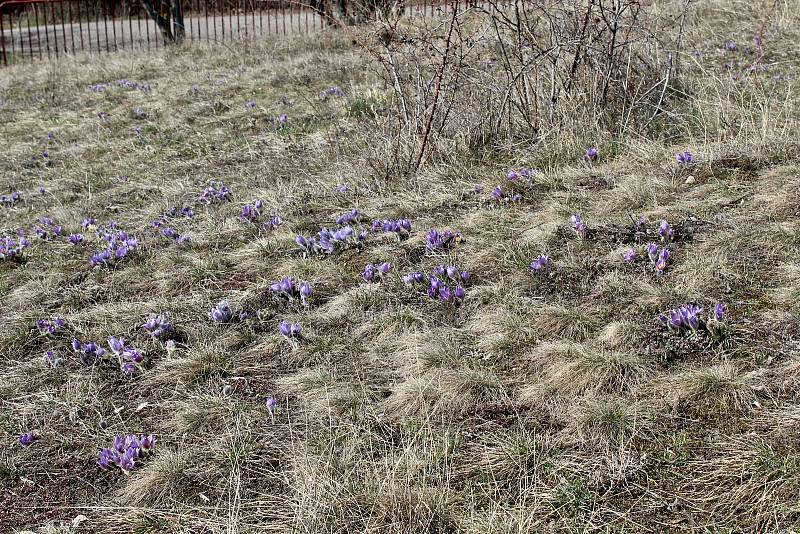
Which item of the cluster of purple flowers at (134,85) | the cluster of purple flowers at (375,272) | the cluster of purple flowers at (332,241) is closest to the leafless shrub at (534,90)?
the cluster of purple flowers at (332,241)

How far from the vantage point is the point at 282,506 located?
2447 millimetres

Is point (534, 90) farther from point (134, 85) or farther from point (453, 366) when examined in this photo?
point (134, 85)

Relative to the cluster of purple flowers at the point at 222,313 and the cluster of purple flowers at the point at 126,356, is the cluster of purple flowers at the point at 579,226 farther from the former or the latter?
the cluster of purple flowers at the point at 126,356

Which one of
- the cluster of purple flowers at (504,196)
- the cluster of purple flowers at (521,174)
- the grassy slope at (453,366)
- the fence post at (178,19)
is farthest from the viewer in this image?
the fence post at (178,19)

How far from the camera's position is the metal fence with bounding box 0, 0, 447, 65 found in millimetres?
13594

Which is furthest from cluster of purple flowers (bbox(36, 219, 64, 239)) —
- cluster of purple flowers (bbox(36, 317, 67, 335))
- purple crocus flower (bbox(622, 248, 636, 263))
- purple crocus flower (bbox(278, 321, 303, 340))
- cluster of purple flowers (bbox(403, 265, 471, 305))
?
purple crocus flower (bbox(622, 248, 636, 263))

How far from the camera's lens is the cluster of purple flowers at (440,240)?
13.1 ft

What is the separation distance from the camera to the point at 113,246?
4648 mm

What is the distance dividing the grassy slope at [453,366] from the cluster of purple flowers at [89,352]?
0.11m

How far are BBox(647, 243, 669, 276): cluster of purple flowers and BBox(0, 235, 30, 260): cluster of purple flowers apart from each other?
391cm

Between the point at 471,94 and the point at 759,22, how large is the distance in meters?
5.03

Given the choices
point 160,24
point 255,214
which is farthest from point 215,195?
point 160,24

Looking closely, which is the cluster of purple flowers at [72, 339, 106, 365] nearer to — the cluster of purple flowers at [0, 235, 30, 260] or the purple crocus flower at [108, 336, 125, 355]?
the purple crocus flower at [108, 336, 125, 355]

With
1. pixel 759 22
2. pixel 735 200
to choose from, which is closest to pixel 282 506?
pixel 735 200
